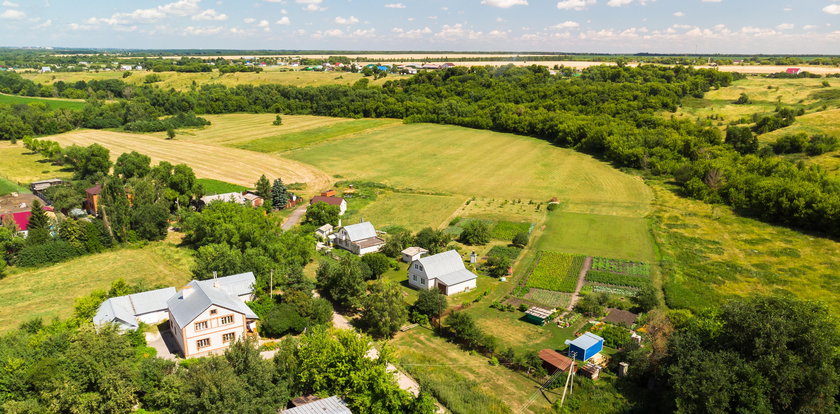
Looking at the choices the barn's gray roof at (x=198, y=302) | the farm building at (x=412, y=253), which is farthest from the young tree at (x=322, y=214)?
the barn's gray roof at (x=198, y=302)

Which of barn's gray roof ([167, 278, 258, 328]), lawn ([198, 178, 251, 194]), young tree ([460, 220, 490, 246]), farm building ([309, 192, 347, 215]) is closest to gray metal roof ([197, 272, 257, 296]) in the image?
barn's gray roof ([167, 278, 258, 328])

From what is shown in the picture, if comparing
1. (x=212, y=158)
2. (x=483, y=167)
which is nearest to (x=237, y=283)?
(x=483, y=167)

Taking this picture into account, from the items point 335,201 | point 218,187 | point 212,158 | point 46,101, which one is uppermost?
point 46,101

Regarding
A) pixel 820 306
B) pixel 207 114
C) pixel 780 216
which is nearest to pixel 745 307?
pixel 820 306

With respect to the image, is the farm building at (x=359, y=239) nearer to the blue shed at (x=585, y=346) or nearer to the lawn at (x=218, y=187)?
the blue shed at (x=585, y=346)

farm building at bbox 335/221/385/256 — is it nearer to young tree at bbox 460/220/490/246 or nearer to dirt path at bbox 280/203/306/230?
dirt path at bbox 280/203/306/230

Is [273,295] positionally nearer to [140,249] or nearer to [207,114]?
[140,249]

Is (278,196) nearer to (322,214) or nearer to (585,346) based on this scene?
(322,214)
